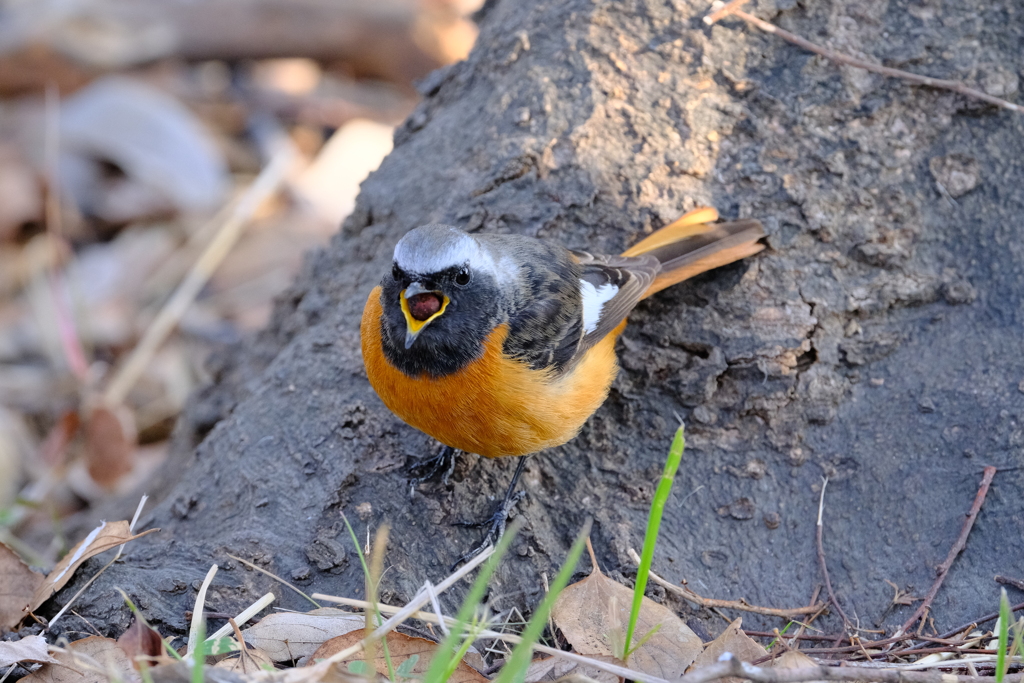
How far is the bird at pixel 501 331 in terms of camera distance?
3.41 metres

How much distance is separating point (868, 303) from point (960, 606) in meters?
1.36

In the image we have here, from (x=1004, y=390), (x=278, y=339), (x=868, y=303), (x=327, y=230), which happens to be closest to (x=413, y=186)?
(x=278, y=339)

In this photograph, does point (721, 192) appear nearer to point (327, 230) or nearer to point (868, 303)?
point (868, 303)

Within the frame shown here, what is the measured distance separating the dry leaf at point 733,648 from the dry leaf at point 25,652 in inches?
85.8

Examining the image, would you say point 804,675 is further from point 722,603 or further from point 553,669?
point 722,603

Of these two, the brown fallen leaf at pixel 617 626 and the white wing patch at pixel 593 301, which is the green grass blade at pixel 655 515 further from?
the white wing patch at pixel 593 301

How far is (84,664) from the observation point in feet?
9.35

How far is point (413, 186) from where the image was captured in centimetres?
460

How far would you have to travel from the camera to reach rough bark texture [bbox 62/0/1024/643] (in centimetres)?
Answer: 371

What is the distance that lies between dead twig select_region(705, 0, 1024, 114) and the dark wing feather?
1.31 m

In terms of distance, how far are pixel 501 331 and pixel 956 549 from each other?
6.85ft

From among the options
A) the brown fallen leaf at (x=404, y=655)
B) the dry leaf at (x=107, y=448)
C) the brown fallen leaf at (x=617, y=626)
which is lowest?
the dry leaf at (x=107, y=448)

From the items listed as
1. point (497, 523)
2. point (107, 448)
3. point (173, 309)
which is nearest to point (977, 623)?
point (497, 523)

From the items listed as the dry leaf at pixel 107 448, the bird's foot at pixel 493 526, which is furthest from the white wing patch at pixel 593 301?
the dry leaf at pixel 107 448
